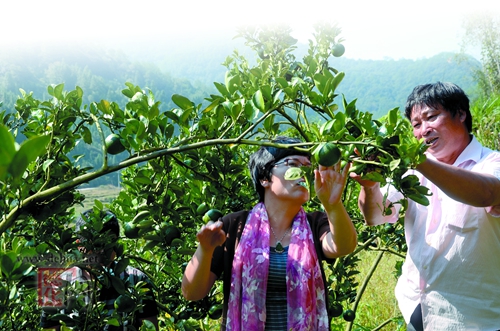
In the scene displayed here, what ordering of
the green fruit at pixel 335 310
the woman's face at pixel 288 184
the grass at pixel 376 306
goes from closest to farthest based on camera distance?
the woman's face at pixel 288 184 → the green fruit at pixel 335 310 → the grass at pixel 376 306

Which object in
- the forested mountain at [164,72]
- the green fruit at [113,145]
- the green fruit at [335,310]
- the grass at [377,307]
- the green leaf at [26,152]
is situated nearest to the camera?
the green leaf at [26,152]

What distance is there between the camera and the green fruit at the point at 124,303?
39.0 inches

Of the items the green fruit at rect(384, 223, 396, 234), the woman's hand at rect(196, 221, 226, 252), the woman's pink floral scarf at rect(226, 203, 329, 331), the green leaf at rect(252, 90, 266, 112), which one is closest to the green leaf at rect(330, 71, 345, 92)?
the green leaf at rect(252, 90, 266, 112)

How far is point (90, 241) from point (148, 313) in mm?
522

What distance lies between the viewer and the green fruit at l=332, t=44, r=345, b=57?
1.78 meters

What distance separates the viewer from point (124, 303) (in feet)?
3.27

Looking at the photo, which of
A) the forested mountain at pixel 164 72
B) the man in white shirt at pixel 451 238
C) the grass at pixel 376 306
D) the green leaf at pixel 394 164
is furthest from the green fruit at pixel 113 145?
the forested mountain at pixel 164 72

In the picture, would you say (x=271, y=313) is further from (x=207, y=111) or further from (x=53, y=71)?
(x=53, y=71)

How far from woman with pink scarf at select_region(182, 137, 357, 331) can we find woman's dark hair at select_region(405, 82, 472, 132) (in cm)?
41

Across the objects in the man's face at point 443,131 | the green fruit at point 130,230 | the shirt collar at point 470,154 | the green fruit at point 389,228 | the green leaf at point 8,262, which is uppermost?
the man's face at point 443,131

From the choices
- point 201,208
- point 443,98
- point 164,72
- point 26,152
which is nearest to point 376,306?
point 443,98

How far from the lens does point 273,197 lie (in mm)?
1392

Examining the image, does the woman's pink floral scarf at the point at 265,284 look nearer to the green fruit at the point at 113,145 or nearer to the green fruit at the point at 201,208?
the green fruit at the point at 201,208

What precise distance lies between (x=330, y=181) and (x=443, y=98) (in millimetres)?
577
